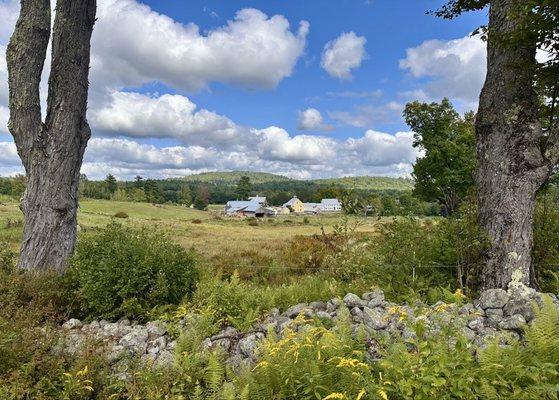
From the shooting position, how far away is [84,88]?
327 inches

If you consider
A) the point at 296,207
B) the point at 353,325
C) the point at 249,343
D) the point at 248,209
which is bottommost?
the point at 296,207

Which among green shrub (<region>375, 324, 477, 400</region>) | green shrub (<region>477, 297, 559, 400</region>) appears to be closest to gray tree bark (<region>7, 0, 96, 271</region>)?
green shrub (<region>375, 324, 477, 400</region>)

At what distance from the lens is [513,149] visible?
585 cm

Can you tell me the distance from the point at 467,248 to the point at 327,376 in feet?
12.0

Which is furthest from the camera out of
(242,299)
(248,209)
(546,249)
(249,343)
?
(248,209)

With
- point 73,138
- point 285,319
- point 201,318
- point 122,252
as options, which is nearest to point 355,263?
point 285,319

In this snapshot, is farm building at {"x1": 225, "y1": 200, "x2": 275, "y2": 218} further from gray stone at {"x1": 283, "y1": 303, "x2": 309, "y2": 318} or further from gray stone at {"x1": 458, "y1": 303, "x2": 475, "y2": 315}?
gray stone at {"x1": 458, "y1": 303, "x2": 475, "y2": 315}

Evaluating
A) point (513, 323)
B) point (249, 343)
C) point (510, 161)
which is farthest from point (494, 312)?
point (249, 343)

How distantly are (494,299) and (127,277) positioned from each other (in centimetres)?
515

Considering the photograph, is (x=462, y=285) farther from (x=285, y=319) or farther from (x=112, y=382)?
(x=112, y=382)

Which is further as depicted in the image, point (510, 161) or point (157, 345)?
point (510, 161)

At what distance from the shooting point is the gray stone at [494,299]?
4910 mm

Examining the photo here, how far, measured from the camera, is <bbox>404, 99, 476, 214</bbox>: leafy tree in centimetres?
3186

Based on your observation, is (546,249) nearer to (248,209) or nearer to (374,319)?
(374,319)
